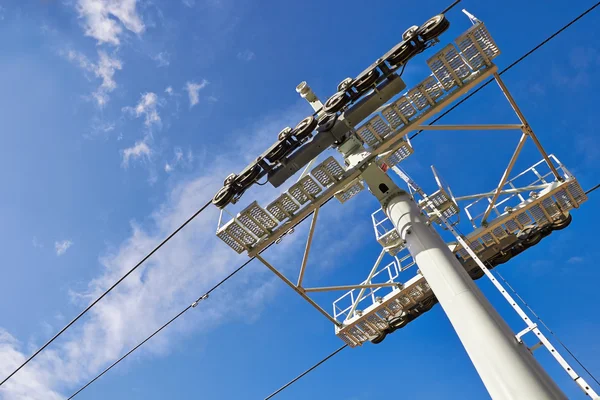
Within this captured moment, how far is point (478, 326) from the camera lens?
7898 millimetres

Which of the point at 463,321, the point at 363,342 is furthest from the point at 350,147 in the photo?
the point at 363,342

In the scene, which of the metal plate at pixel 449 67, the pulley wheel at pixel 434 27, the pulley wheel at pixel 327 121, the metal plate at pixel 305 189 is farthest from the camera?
the metal plate at pixel 305 189

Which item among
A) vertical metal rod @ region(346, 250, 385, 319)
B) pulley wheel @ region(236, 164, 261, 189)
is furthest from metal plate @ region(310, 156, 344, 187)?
vertical metal rod @ region(346, 250, 385, 319)

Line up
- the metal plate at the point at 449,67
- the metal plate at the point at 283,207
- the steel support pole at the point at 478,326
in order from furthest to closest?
the metal plate at the point at 283,207 < the metal plate at the point at 449,67 < the steel support pole at the point at 478,326

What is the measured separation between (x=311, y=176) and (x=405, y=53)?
3676 millimetres

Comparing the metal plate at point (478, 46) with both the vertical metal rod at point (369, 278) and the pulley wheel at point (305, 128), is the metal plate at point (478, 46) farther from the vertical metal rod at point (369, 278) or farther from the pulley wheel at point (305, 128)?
the vertical metal rod at point (369, 278)

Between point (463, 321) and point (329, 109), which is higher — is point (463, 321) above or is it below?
below

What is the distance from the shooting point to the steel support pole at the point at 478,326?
7.13 metres

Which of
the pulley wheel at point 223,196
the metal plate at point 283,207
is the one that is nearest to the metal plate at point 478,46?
the metal plate at point 283,207

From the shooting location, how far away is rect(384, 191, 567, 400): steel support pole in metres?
7.13

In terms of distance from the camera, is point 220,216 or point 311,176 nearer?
point 311,176

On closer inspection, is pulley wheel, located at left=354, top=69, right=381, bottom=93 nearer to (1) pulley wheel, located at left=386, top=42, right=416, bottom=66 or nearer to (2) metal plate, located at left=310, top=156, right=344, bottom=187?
(1) pulley wheel, located at left=386, top=42, right=416, bottom=66

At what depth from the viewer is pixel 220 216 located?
11867mm

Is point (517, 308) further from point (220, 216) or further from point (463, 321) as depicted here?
point (220, 216)
